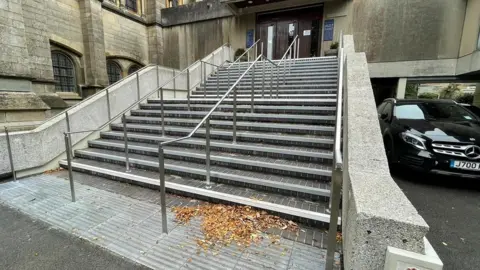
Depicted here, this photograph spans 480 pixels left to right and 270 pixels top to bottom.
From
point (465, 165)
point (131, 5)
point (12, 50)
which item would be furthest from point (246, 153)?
point (131, 5)

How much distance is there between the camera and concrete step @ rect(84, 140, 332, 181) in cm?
297

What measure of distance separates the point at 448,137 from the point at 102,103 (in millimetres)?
6692

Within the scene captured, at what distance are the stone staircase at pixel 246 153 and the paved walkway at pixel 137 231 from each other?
431 millimetres

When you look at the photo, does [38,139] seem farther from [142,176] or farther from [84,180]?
[142,176]

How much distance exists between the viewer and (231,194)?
2830 millimetres

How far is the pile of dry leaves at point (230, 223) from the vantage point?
220cm

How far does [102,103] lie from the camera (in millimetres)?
5398

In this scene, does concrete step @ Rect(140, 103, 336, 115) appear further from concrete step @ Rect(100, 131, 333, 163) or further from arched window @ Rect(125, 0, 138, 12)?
arched window @ Rect(125, 0, 138, 12)

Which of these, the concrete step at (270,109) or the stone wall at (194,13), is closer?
the concrete step at (270,109)

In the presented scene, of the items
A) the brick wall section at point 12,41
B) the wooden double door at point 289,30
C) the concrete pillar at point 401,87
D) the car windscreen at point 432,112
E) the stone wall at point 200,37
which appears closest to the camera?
the car windscreen at point 432,112

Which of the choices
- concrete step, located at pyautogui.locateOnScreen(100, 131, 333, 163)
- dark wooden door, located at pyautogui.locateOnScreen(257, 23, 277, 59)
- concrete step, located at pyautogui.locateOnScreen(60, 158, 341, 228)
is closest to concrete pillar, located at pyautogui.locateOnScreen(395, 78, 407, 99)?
dark wooden door, located at pyautogui.locateOnScreen(257, 23, 277, 59)

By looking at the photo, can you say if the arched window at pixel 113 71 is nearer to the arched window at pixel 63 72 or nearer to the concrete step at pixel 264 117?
the arched window at pixel 63 72

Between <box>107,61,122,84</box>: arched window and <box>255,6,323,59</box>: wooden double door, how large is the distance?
644 cm

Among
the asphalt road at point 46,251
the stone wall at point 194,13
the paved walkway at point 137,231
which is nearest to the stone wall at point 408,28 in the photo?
the stone wall at point 194,13
